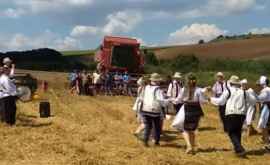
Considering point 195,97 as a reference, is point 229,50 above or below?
above

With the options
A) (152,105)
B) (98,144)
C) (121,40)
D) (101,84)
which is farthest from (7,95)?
(121,40)

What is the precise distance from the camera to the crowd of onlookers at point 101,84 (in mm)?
37000

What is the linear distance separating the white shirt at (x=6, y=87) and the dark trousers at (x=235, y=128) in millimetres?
6533

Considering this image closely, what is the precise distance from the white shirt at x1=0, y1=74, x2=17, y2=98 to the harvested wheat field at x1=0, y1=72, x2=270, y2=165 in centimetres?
87

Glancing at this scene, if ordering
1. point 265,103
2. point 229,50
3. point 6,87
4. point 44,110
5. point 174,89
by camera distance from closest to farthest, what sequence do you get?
point 265,103, point 174,89, point 6,87, point 44,110, point 229,50

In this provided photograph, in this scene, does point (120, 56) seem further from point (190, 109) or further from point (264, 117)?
point (190, 109)

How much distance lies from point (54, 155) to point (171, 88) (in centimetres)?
539

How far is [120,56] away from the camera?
40281 mm

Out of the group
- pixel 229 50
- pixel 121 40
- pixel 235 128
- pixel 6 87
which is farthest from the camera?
pixel 229 50

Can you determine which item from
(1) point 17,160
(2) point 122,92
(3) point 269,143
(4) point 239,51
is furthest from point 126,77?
(4) point 239,51

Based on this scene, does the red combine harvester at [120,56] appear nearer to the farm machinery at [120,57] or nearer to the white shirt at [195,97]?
the farm machinery at [120,57]

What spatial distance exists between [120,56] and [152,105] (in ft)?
84.0

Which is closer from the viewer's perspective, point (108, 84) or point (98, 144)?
point (98, 144)

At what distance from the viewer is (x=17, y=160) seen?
12758mm
